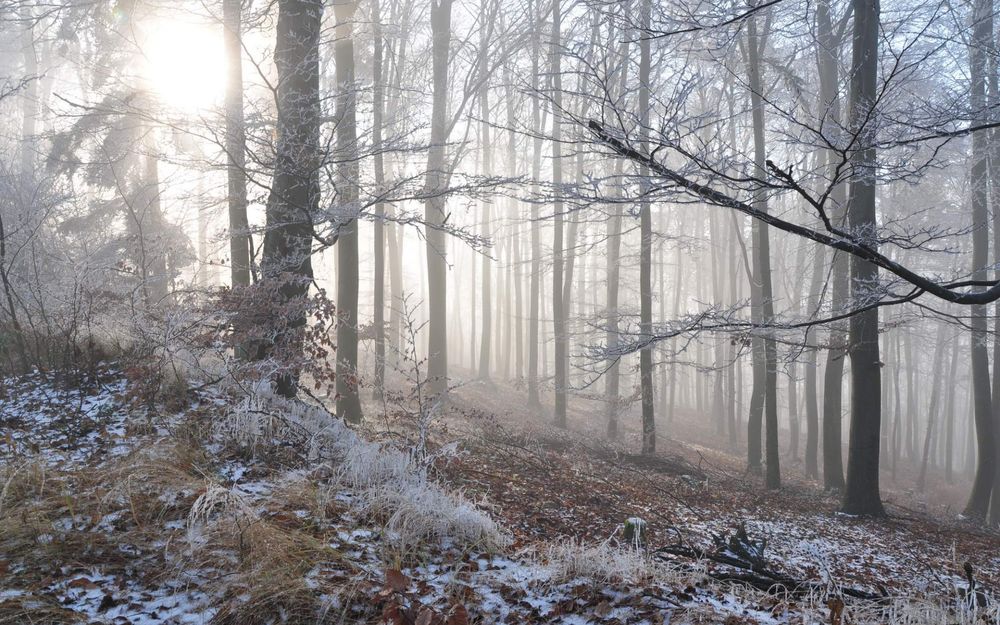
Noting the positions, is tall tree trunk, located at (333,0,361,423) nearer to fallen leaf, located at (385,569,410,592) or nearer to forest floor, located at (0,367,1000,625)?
forest floor, located at (0,367,1000,625)

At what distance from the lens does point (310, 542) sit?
338 cm

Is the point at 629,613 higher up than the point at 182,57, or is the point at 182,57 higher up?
the point at 182,57

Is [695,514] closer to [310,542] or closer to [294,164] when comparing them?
[310,542]

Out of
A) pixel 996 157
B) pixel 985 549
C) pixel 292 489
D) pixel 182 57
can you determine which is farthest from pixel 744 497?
pixel 182 57

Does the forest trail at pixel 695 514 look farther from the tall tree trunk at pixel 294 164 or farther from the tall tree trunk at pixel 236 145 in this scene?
the tall tree trunk at pixel 236 145

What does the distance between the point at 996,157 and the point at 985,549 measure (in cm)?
880

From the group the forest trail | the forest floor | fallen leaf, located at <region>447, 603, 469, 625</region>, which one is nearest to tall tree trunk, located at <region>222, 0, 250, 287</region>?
the forest floor

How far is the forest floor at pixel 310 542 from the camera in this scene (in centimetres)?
289

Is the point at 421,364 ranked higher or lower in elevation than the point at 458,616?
higher

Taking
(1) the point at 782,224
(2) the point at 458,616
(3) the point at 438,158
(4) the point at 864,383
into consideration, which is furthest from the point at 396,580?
(3) the point at 438,158

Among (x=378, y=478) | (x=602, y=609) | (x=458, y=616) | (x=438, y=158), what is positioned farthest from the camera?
(x=438, y=158)

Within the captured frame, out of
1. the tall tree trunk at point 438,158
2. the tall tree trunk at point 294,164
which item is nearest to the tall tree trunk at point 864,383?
the tall tree trunk at point 294,164

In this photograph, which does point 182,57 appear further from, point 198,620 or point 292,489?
point 198,620

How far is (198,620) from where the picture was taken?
271 cm
